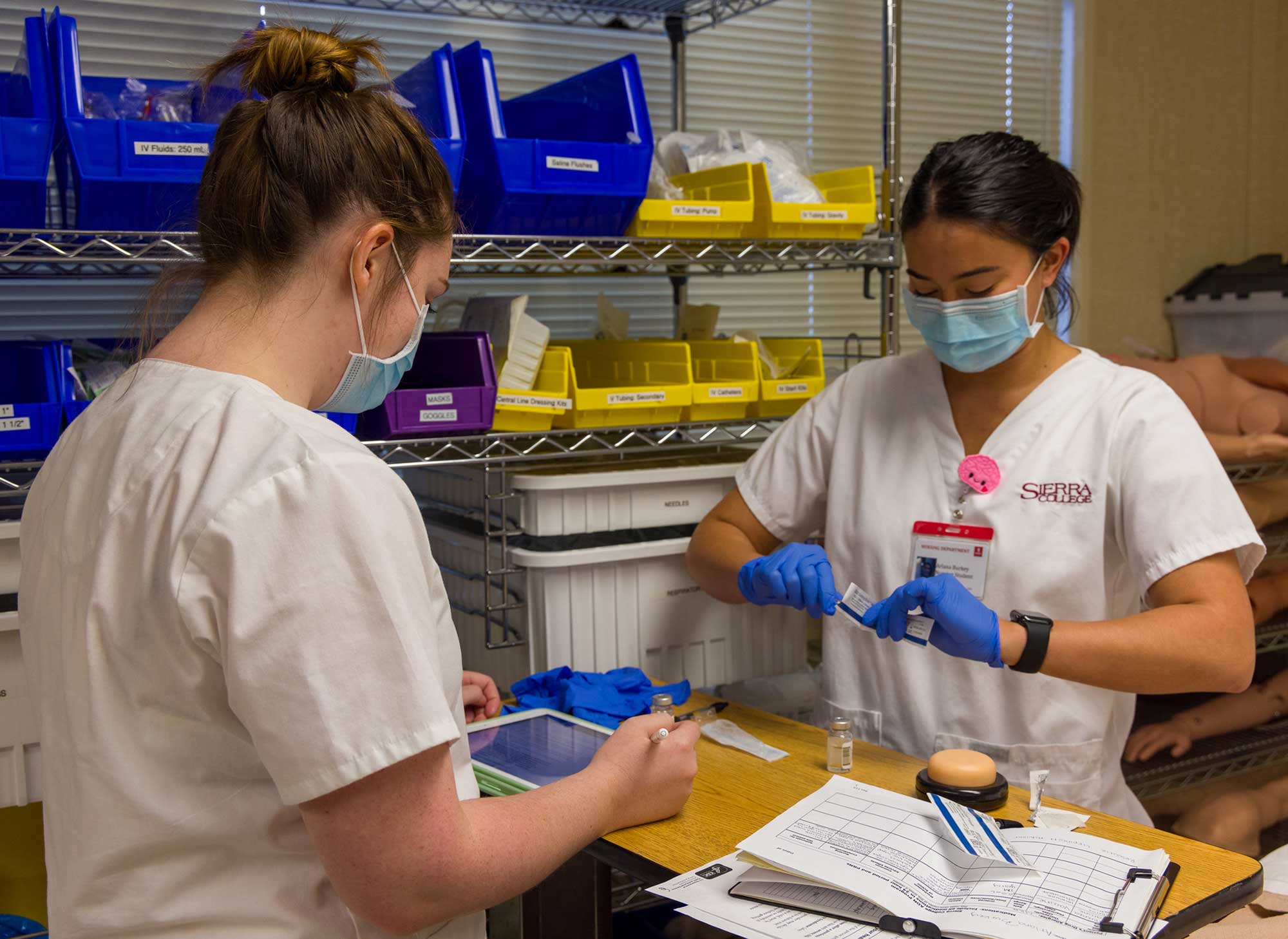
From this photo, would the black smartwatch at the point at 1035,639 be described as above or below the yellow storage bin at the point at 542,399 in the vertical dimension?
below

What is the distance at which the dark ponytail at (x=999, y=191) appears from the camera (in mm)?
1552

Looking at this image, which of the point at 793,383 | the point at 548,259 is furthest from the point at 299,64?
the point at 793,383

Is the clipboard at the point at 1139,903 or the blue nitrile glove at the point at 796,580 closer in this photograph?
the clipboard at the point at 1139,903

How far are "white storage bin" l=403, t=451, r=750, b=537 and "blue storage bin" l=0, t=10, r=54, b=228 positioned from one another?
0.73 m

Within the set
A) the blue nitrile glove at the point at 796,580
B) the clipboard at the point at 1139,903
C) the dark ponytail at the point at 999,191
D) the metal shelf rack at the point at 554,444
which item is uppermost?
the dark ponytail at the point at 999,191

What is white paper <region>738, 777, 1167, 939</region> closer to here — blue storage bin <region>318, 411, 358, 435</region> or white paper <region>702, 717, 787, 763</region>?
white paper <region>702, 717, 787, 763</region>

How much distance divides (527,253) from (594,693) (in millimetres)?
657

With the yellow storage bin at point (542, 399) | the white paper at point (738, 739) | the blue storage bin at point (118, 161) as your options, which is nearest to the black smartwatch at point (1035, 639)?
the white paper at point (738, 739)

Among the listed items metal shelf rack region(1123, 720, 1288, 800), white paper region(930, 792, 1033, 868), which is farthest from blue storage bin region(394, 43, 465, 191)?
metal shelf rack region(1123, 720, 1288, 800)

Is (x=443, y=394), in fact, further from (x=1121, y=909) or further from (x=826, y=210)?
(x=1121, y=909)

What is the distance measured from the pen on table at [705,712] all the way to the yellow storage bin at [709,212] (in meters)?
0.74

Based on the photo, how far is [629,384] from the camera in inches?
78.8

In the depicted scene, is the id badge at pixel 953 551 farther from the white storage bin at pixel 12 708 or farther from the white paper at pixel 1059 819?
the white storage bin at pixel 12 708

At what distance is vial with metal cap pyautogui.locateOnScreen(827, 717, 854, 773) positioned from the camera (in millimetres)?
1384
